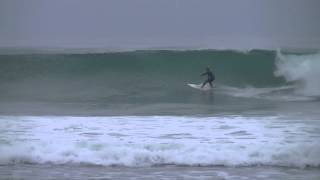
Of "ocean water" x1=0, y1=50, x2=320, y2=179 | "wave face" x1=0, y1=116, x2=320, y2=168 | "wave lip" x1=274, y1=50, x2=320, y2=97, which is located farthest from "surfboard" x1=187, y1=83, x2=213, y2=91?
"wave face" x1=0, y1=116, x2=320, y2=168

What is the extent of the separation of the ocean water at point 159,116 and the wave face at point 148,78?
0.12 feet

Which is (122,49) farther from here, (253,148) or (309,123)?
(253,148)

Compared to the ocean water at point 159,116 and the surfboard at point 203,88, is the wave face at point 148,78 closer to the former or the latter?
the ocean water at point 159,116

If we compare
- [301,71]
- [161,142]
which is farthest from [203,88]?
[161,142]

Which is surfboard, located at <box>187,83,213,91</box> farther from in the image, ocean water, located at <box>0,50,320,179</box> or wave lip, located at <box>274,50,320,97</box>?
wave lip, located at <box>274,50,320,97</box>

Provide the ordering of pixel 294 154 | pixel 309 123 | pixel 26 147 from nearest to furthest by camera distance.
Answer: pixel 294 154 < pixel 26 147 < pixel 309 123

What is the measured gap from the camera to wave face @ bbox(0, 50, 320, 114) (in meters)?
13.5

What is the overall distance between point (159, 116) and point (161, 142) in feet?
9.80

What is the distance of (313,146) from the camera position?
211 inches

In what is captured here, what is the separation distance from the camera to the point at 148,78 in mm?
17859

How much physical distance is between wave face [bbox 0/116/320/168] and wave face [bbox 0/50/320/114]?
3294mm

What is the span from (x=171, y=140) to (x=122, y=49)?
1518 cm

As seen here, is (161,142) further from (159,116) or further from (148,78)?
(148,78)

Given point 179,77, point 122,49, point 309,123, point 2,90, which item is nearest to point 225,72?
point 179,77
